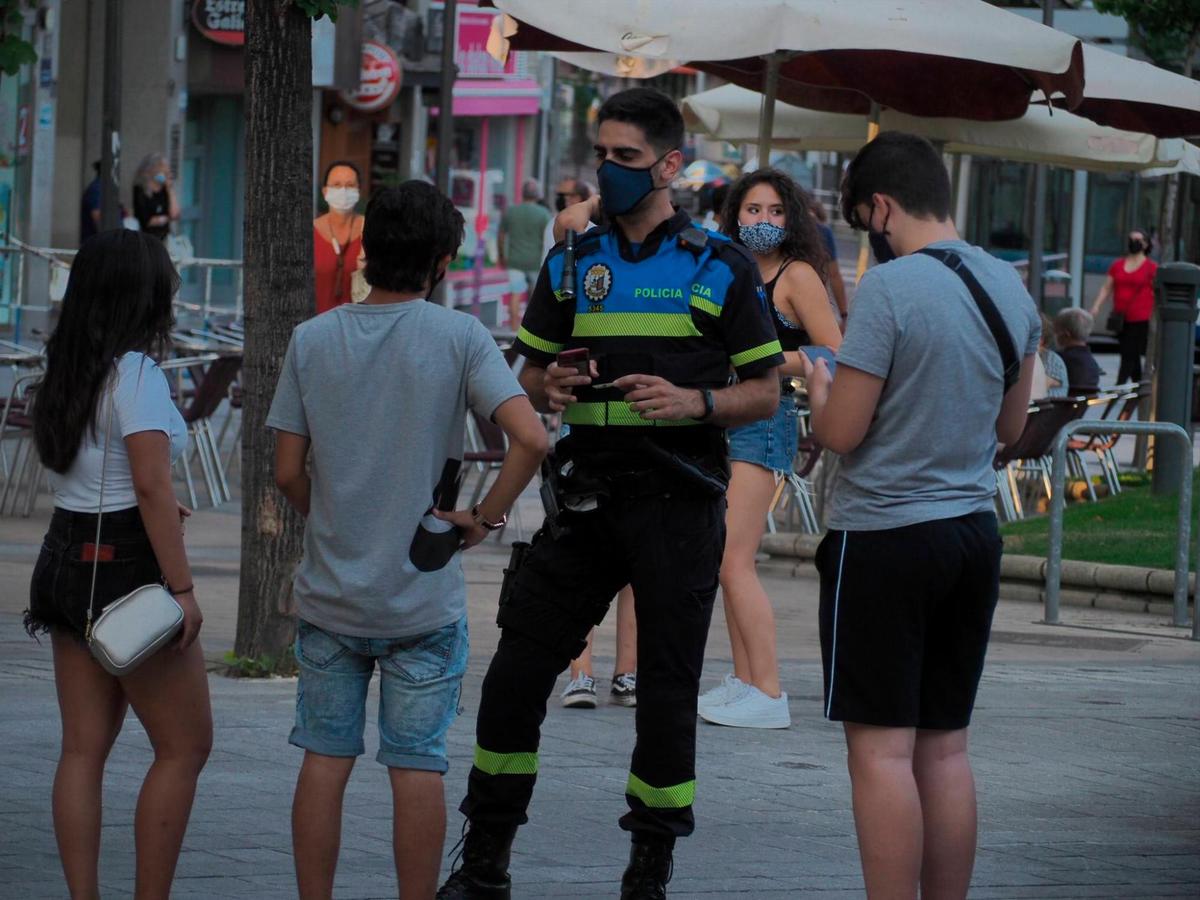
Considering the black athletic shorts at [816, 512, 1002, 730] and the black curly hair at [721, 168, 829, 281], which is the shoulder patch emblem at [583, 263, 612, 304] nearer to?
the black athletic shorts at [816, 512, 1002, 730]

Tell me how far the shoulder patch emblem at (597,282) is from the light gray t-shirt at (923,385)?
2.49ft

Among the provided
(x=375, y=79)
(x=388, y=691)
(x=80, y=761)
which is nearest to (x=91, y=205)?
(x=375, y=79)

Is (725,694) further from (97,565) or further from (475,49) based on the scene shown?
(475,49)

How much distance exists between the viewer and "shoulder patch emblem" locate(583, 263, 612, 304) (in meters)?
5.10

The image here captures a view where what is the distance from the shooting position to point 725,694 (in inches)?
285

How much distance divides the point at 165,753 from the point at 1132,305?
21.0 m

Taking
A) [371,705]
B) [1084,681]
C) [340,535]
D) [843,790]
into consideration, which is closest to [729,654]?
[1084,681]

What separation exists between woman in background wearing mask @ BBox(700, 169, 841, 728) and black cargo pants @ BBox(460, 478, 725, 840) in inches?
69.2

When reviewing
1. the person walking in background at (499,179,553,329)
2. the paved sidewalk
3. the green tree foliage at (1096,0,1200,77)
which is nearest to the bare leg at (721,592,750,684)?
the paved sidewalk

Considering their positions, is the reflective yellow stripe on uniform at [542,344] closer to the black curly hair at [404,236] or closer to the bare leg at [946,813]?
the black curly hair at [404,236]

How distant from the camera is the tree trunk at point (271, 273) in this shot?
759cm

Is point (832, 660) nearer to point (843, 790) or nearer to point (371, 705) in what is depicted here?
point (843, 790)

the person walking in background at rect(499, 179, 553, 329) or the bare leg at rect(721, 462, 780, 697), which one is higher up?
the person walking in background at rect(499, 179, 553, 329)

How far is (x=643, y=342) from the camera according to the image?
16.7 ft
